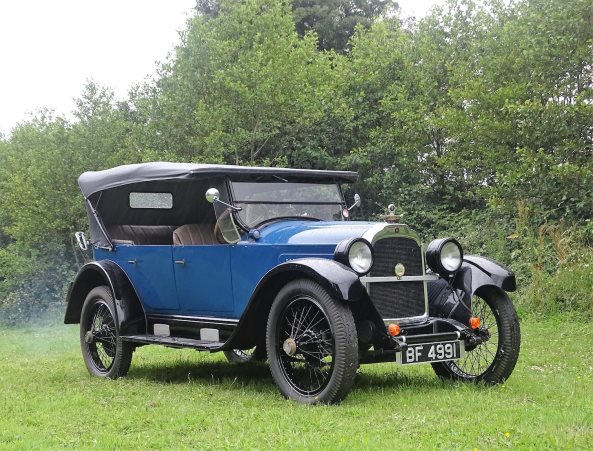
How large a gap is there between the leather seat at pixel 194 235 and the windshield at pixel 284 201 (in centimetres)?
68

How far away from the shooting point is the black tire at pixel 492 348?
6477 millimetres

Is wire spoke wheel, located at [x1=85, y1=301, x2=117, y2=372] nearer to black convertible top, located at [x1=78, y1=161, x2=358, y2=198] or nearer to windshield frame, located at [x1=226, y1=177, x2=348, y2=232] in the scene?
black convertible top, located at [x1=78, y1=161, x2=358, y2=198]

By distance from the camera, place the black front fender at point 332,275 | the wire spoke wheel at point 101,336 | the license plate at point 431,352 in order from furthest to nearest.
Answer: the wire spoke wheel at point 101,336 → the license plate at point 431,352 → the black front fender at point 332,275

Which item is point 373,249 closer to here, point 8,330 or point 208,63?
point 208,63

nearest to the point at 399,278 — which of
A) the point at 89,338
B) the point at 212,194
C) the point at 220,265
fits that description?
the point at 220,265

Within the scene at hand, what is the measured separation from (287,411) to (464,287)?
6.73 feet

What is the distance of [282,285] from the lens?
629 centimetres

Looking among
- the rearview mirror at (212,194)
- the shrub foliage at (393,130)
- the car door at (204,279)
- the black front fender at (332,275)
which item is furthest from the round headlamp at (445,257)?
the shrub foliage at (393,130)

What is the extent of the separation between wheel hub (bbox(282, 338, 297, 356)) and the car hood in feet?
2.75

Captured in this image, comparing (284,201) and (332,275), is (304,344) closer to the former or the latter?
(332,275)

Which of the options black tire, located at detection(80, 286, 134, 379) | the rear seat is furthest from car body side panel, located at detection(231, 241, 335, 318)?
the rear seat

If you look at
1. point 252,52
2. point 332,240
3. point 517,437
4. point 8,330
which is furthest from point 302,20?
point 517,437

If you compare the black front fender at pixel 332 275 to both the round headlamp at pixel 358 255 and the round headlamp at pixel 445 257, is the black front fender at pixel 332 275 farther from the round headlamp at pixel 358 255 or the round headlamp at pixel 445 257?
the round headlamp at pixel 445 257

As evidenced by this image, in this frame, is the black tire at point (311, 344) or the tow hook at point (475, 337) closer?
the black tire at point (311, 344)
